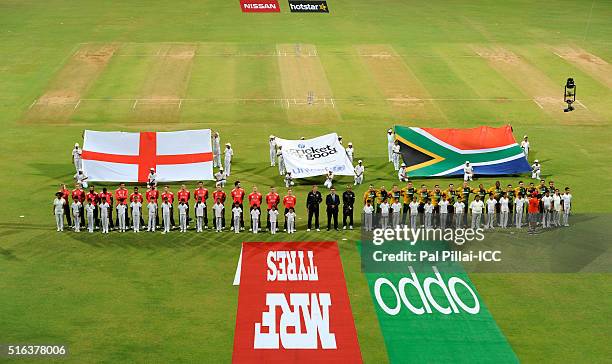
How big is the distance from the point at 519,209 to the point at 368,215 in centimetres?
533

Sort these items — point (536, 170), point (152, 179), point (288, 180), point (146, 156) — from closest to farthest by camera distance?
point (152, 179) < point (288, 180) < point (146, 156) < point (536, 170)

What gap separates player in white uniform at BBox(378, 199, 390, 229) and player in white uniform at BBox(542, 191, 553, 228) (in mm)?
5539

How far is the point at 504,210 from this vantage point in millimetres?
35094

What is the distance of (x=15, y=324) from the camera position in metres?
27.2

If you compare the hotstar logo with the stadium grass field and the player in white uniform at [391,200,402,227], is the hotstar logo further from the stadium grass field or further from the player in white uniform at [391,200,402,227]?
the player in white uniform at [391,200,402,227]

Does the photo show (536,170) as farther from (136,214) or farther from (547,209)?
(136,214)

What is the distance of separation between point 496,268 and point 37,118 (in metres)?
30.0

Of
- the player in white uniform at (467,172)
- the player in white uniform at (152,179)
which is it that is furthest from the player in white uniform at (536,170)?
the player in white uniform at (152,179)

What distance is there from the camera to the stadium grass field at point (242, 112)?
27.8m

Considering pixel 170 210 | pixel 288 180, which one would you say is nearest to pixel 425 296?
pixel 170 210

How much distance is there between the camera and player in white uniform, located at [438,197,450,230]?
3512 cm

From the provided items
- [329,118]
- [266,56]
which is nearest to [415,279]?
[329,118]

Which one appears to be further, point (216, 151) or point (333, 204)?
point (216, 151)

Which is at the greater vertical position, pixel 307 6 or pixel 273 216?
pixel 273 216
